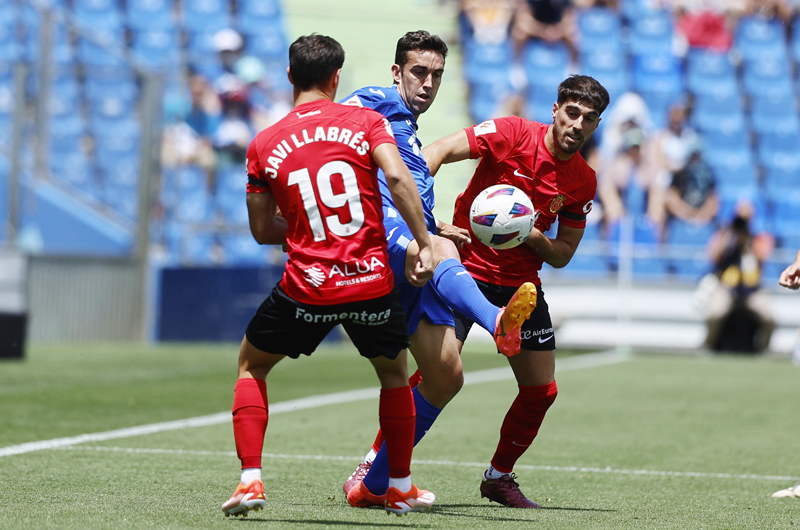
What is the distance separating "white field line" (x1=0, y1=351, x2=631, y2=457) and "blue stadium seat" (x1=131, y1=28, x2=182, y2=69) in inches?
378

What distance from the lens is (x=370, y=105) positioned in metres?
5.41

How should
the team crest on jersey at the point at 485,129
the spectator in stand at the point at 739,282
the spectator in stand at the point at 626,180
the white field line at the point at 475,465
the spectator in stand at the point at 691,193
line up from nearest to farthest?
the team crest on jersey at the point at 485,129 < the white field line at the point at 475,465 < the spectator in stand at the point at 739,282 < the spectator in stand at the point at 626,180 < the spectator in stand at the point at 691,193

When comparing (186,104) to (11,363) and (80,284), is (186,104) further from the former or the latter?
(11,363)

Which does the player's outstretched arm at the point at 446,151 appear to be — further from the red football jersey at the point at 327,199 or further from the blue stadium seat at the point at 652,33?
the blue stadium seat at the point at 652,33

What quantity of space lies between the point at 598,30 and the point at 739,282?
710 centimetres

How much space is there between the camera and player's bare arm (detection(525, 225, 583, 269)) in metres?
5.72

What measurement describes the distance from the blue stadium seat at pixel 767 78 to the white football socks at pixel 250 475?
18.9 meters

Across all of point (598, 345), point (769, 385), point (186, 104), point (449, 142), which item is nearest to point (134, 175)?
point (186, 104)

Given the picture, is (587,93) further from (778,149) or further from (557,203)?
(778,149)

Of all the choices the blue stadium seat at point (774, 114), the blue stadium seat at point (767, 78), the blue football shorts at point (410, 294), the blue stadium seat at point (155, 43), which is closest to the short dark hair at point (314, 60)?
the blue football shorts at point (410, 294)

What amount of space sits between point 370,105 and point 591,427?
4443mm

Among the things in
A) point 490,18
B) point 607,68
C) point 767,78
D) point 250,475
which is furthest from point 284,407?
point 767,78

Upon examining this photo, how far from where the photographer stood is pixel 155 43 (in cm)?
2130

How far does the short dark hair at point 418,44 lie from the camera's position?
5559 mm
